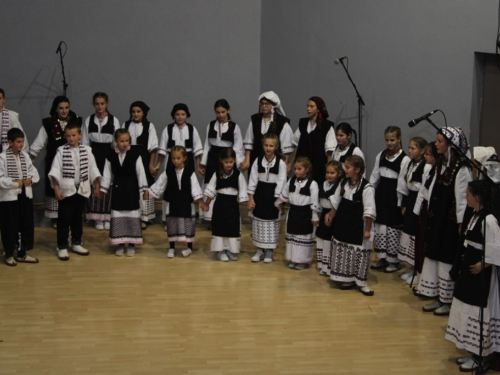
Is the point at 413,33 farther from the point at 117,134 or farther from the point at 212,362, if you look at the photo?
the point at 212,362

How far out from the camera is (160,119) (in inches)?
354

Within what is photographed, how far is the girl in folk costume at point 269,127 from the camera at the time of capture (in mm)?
7266

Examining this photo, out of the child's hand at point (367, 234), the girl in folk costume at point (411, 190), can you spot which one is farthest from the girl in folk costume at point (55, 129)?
the girl in folk costume at point (411, 190)

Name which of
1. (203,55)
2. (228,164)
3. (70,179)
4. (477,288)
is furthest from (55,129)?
(477,288)

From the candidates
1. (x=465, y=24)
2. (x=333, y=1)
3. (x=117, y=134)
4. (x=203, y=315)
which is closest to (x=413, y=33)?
(x=465, y=24)

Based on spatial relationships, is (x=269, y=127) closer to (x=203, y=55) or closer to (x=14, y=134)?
(x=203, y=55)

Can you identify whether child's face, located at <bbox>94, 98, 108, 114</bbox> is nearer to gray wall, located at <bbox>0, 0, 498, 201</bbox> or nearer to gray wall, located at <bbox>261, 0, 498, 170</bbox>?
gray wall, located at <bbox>0, 0, 498, 201</bbox>

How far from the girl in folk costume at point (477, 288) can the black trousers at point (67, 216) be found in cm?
364

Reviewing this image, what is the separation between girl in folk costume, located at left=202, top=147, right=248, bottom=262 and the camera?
21.5 feet

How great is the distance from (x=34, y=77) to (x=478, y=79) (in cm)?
515

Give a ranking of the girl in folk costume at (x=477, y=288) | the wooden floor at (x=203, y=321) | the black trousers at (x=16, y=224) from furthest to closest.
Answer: the black trousers at (x=16, y=224) → the wooden floor at (x=203, y=321) → the girl in folk costume at (x=477, y=288)

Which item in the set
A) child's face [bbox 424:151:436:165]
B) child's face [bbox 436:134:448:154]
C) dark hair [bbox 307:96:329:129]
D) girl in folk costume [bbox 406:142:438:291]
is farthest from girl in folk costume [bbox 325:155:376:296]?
dark hair [bbox 307:96:329:129]

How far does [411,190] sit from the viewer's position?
6031mm

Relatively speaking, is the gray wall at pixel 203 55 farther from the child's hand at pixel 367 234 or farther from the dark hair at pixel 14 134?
the dark hair at pixel 14 134
